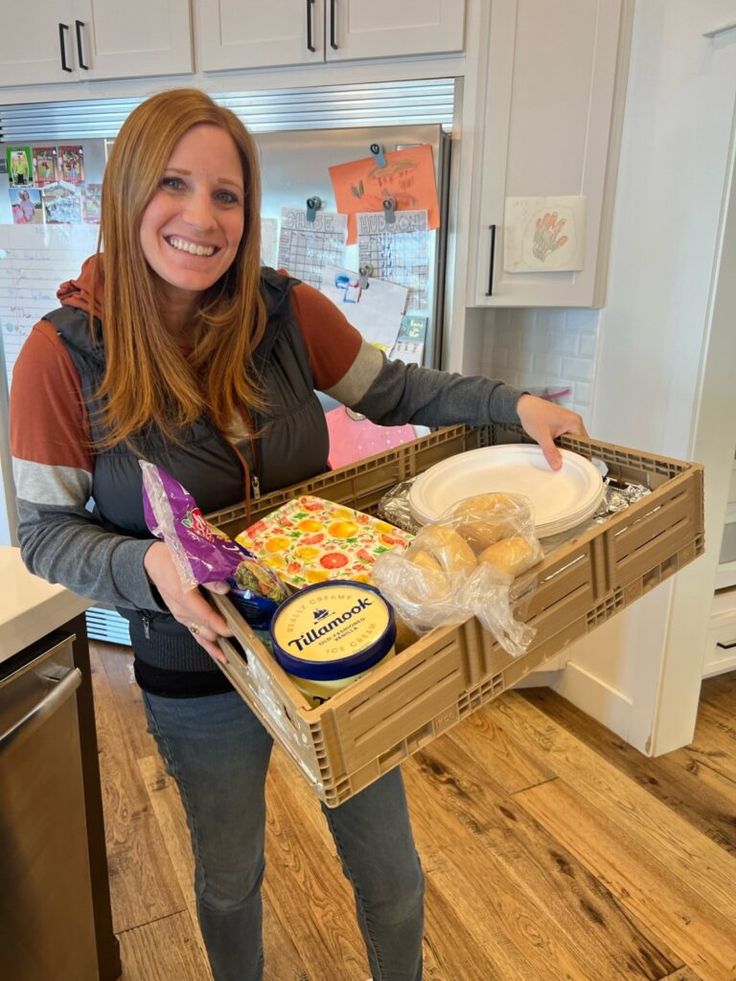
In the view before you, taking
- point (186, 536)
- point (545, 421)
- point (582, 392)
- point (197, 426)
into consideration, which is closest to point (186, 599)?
point (186, 536)

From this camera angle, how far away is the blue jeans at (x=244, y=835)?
3.44 ft

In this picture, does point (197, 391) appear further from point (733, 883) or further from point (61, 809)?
point (733, 883)

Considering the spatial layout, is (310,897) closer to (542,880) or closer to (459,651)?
(542,880)

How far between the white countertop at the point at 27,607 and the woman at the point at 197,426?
9 centimetres

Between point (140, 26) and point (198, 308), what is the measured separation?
1642mm

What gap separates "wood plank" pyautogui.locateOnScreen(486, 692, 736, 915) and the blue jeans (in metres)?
0.85

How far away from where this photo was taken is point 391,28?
6.50 ft

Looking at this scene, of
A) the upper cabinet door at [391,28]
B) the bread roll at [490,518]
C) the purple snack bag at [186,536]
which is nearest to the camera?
the purple snack bag at [186,536]

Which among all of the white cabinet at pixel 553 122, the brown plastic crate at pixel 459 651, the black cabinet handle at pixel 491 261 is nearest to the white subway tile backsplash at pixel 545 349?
the white cabinet at pixel 553 122

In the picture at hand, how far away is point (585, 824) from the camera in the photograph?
1.83 m

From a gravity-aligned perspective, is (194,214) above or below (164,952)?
above

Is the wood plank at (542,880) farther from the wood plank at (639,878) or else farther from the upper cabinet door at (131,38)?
the upper cabinet door at (131,38)

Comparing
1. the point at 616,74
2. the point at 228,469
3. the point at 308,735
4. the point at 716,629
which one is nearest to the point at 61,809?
the point at 228,469

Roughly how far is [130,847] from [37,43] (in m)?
2.33
